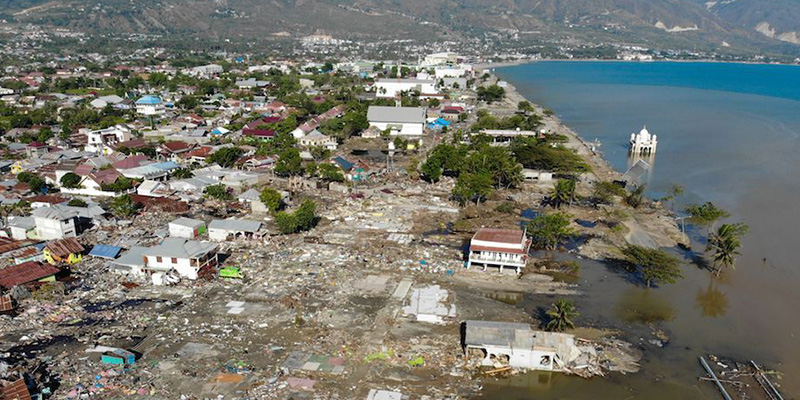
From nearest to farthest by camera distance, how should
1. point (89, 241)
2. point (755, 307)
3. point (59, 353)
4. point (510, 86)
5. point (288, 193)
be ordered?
point (59, 353) → point (755, 307) → point (89, 241) → point (288, 193) → point (510, 86)

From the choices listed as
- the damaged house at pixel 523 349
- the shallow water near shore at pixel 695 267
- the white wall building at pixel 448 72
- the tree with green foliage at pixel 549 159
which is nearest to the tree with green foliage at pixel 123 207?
the damaged house at pixel 523 349

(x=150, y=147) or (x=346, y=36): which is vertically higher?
(x=346, y=36)

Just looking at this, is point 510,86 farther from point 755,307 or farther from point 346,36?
point 346,36

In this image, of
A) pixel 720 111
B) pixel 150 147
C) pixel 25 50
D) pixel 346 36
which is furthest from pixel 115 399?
pixel 346 36

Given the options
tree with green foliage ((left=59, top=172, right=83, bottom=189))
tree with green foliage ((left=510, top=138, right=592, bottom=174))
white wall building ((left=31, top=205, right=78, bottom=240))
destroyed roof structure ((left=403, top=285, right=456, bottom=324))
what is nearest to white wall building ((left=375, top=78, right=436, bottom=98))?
tree with green foliage ((left=510, top=138, right=592, bottom=174))

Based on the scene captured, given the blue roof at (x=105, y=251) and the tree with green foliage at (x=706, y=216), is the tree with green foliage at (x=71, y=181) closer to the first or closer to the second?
the blue roof at (x=105, y=251)

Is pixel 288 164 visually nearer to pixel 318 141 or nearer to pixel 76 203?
pixel 318 141
